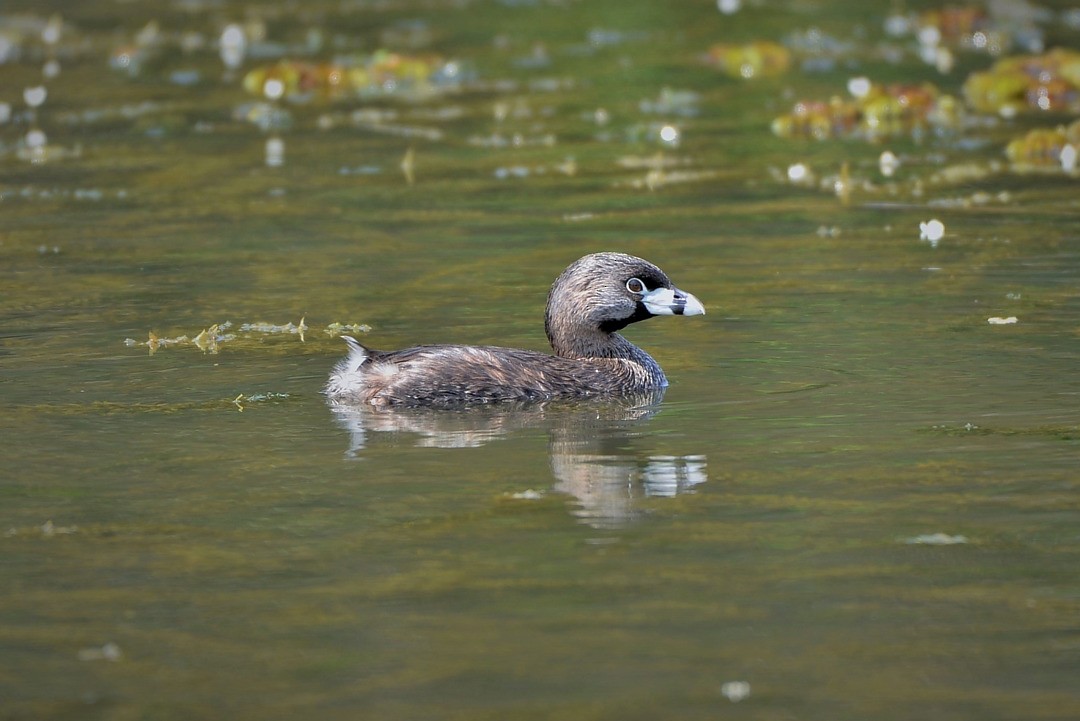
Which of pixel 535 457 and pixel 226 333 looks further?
pixel 226 333

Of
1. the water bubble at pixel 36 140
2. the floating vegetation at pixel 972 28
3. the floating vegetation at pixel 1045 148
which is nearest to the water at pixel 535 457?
the floating vegetation at pixel 1045 148

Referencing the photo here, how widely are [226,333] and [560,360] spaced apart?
2.48 metres

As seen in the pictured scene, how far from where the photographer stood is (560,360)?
1083 centimetres

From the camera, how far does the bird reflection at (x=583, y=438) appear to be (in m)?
8.45

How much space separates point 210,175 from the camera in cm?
1878

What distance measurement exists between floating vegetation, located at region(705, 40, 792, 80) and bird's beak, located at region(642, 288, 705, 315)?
44.6 feet

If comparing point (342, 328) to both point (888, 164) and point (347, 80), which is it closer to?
point (888, 164)

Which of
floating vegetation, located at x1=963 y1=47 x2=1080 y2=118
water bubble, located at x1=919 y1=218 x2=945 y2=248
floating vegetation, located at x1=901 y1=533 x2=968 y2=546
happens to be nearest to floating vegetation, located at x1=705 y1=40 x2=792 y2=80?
floating vegetation, located at x1=963 y1=47 x2=1080 y2=118

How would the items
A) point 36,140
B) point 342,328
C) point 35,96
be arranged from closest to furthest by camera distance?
point 342,328 < point 36,140 < point 35,96

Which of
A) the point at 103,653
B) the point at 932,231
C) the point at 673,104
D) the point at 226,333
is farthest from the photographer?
the point at 673,104

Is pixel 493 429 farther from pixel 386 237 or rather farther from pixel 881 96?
pixel 881 96

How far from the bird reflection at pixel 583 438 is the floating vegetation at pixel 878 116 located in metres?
10.1

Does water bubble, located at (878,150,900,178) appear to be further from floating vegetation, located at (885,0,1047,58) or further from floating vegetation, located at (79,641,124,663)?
floating vegetation, located at (79,641,124,663)

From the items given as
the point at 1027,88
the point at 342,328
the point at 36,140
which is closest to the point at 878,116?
the point at 1027,88
